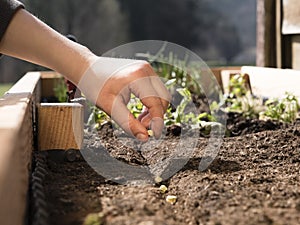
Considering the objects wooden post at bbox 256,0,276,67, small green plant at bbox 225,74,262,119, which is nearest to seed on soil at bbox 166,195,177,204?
small green plant at bbox 225,74,262,119

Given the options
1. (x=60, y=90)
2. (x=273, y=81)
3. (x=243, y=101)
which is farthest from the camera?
(x=60, y=90)

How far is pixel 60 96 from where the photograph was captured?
275cm

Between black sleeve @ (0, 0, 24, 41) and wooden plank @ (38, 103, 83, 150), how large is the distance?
0.78 feet

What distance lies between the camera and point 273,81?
2.47 meters

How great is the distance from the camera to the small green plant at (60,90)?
271cm

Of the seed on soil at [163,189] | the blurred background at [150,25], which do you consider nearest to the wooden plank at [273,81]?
the seed on soil at [163,189]

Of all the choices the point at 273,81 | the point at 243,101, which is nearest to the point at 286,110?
the point at 273,81

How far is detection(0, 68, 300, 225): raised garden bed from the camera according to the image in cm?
83

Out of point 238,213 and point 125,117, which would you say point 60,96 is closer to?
point 125,117

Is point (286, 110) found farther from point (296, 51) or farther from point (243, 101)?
point (296, 51)

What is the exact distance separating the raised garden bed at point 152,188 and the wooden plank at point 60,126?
2 centimetres

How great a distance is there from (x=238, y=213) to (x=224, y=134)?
3.96ft

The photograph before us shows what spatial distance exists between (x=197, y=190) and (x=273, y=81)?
4.87 ft

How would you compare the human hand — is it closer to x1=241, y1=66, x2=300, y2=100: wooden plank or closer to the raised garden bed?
the raised garden bed
